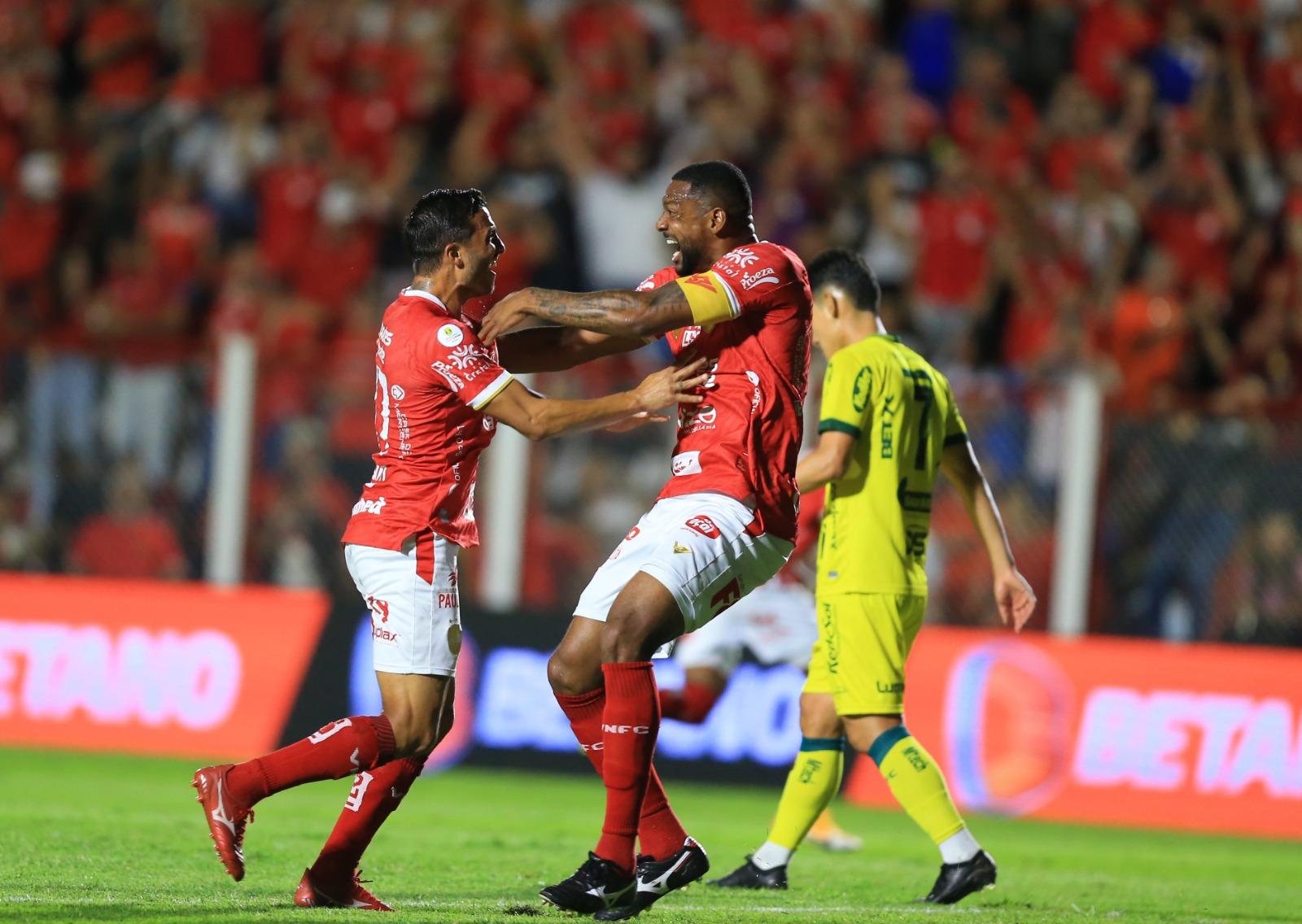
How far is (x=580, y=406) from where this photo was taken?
19.6 ft

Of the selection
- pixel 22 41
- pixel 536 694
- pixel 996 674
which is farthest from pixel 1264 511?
pixel 22 41

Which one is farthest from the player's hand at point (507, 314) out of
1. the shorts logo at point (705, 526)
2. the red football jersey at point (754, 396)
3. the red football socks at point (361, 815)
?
the red football socks at point (361, 815)

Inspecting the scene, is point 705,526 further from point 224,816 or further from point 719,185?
point 224,816

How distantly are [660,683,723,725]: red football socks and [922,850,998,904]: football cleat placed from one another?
221 cm

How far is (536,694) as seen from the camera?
11.7 meters

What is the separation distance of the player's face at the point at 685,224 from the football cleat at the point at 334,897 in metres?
2.35

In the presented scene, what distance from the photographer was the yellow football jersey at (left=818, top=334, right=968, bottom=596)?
7.31 m

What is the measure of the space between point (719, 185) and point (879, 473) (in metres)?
1.61

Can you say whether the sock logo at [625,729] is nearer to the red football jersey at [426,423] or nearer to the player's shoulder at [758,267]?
the red football jersey at [426,423]

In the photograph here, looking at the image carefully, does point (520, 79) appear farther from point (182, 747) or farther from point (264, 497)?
point (182, 747)

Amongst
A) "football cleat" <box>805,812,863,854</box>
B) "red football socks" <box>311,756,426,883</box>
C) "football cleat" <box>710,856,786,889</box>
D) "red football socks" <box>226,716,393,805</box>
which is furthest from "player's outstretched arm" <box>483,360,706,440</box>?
"football cleat" <box>805,812,863,854</box>

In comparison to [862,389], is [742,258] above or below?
above

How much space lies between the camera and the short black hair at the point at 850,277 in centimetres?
767

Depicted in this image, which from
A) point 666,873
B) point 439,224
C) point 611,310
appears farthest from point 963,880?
point 439,224
